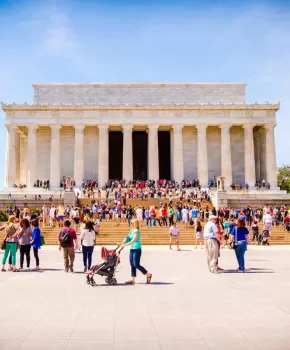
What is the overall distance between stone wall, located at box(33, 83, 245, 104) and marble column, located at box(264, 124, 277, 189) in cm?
656

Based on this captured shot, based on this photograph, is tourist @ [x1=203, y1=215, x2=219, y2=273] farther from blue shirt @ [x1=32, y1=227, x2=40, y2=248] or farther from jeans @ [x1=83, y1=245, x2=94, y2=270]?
blue shirt @ [x1=32, y1=227, x2=40, y2=248]

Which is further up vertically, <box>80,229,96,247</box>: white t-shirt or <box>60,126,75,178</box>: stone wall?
<box>60,126,75,178</box>: stone wall

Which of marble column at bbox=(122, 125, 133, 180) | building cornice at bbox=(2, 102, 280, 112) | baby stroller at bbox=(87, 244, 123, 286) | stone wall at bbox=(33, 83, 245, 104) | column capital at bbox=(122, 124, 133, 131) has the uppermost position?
stone wall at bbox=(33, 83, 245, 104)

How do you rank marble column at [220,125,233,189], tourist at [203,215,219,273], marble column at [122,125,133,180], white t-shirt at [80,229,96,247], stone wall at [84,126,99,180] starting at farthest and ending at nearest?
stone wall at [84,126,99,180]
marble column at [220,125,233,189]
marble column at [122,125,133,180]
tourist at [203,215,219,273]
white t-shirt at [80,229,96,247]

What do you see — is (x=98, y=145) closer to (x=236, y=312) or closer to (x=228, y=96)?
(x=228, y=96)

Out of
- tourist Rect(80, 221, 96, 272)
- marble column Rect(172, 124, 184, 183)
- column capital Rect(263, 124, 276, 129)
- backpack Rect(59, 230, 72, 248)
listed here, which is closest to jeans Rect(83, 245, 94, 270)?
tourist Rect(80, 221, 96, 272)

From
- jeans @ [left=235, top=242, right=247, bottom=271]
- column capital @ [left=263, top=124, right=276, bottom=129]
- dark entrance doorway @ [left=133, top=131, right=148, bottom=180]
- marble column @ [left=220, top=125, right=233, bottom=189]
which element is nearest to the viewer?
jeans @ [left=235, top=242, right=247, bottom=271]

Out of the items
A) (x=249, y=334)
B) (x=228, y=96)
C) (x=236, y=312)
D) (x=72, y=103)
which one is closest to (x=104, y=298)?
(x=236, y=312)

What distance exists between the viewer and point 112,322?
7699mm

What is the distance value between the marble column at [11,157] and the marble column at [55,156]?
180 inches

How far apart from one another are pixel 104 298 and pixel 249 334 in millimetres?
4074

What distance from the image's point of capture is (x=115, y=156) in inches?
2623

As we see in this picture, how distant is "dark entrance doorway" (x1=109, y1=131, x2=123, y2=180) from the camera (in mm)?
65812

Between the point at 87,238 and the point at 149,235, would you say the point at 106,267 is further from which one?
the point at 149,235
